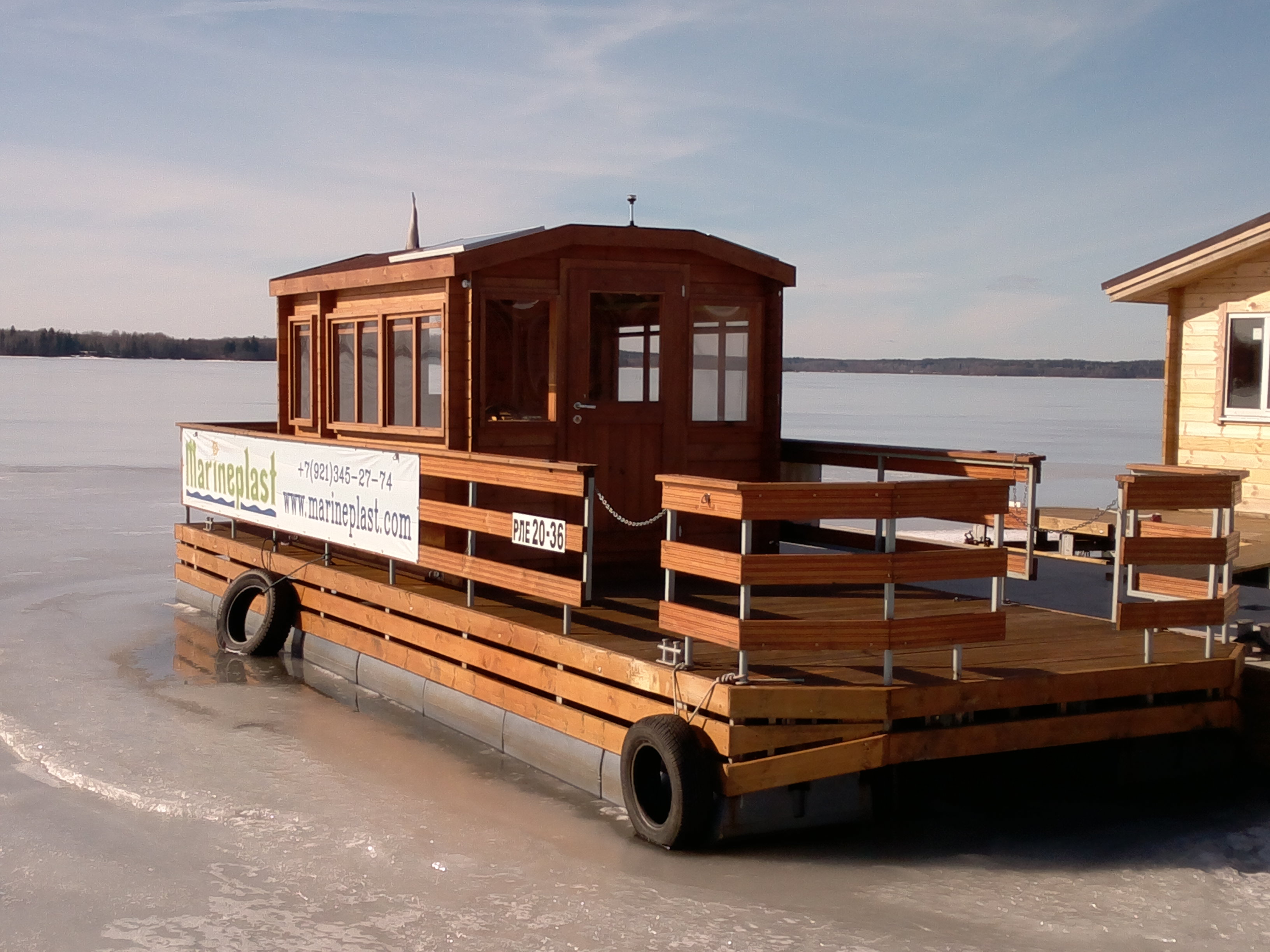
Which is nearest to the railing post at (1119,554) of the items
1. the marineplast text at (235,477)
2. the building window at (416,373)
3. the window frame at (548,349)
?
the window frame at (548,349)

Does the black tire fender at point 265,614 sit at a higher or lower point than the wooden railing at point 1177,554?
lower

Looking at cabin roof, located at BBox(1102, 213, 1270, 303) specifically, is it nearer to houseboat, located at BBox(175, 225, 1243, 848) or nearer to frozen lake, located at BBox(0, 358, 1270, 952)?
houseboat, located at BBox(175, 225, 1243, 848)

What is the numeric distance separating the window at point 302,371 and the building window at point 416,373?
6.65ft

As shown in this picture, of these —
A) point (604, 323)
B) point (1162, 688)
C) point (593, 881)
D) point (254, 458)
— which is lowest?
point (593, 881)

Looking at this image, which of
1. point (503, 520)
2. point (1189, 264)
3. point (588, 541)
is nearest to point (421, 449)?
point (503, 520)

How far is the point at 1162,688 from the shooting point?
7.61 m

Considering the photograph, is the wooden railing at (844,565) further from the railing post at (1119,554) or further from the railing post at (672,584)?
the railing post at (1119,554)

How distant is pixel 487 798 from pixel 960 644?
2808 mm

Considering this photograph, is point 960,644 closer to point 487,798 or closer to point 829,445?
point 487,798

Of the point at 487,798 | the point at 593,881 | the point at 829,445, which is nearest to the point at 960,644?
the point at 593,881

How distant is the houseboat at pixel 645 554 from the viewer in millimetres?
6812

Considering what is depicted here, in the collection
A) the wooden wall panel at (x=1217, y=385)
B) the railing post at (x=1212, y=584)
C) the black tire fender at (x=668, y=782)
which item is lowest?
the black tire fender at (x=668, y=782)

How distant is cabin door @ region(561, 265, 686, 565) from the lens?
10.4m

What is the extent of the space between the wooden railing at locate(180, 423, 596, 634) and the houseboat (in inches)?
1.2
